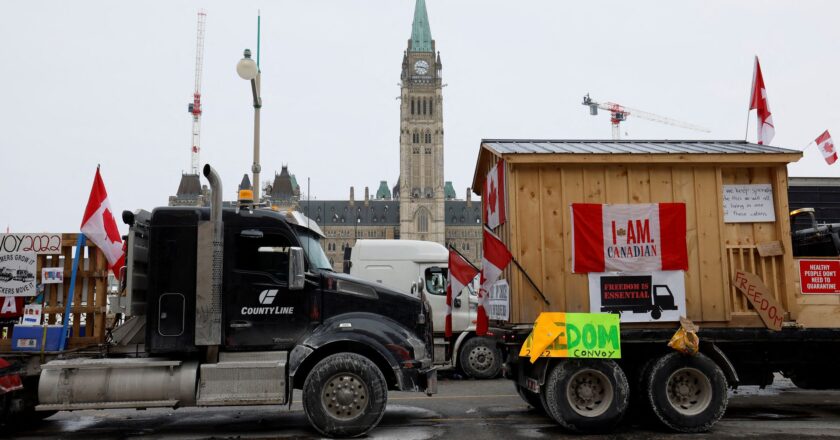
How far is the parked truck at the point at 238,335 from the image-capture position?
8695 millimetres

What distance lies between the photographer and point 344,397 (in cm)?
871

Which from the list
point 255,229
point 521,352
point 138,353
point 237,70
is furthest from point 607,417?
point 237,70

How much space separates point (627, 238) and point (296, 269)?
4.86 metres

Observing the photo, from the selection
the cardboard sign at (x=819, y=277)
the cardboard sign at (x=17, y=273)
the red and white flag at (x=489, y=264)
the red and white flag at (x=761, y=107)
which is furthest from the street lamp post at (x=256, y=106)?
the red and white flag at (x=761, y=107)

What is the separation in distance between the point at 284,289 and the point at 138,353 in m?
2.30

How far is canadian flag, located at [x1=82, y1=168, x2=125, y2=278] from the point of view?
956cm

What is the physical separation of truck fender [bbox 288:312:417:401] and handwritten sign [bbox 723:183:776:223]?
521 cm

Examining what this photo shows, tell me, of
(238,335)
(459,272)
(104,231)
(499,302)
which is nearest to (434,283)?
(459,272)

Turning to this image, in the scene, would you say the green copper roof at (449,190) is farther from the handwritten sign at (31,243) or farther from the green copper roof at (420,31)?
the handwritten sign at (31,243)

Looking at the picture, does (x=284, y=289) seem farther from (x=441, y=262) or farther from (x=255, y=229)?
(x=441, y=262)

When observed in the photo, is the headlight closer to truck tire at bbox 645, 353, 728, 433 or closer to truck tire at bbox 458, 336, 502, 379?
truck tire at bbox 645, 353, 728, 433

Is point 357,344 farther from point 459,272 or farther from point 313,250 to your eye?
point 459,272

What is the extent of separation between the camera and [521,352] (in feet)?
30.0

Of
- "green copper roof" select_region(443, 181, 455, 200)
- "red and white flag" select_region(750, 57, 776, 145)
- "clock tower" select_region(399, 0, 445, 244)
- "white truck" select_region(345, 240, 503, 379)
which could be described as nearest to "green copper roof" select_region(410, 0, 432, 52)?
"clock tower" select_region(399, 0, 445, 244)
